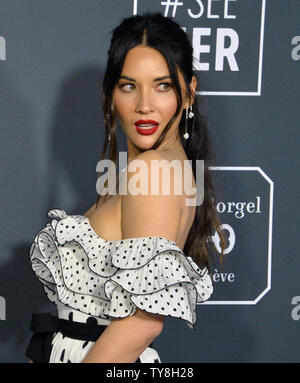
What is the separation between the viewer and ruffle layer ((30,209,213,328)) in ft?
3.84

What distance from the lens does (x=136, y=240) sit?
1197 millimetres

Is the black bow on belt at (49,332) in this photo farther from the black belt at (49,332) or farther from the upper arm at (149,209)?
the upper arm at (149,209)

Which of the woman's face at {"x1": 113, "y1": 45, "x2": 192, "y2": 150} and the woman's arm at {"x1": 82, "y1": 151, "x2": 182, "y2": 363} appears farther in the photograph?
the woman's face at {"x1": 113, "y1": 45, "x2": 192, "y2": 150}

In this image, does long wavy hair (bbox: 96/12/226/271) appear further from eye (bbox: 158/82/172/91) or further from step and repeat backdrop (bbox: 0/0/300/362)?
step and repeat backdrop (bbox: 0/0/300/362)

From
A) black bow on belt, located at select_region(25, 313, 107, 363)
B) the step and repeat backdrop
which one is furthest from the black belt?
the step and repeat backdrop

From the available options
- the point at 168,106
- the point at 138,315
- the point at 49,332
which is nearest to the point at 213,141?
the point at 168,106

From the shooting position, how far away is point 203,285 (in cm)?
142

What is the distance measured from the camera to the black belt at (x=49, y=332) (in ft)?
4.33

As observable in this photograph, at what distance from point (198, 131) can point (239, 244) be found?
0.72 metres

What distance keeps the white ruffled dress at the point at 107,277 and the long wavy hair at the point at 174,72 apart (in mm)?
172

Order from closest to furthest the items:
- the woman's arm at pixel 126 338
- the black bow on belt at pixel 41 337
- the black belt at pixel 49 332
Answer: the woman's arm at pixel 126 338
the black belt at pixel 49 332
the black bow on belt at pixel 41 337

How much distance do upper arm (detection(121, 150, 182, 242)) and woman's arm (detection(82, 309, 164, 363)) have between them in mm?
157

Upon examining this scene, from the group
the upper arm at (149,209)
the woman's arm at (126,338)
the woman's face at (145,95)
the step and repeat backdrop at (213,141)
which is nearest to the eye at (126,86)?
the woman's face at (145,95)
